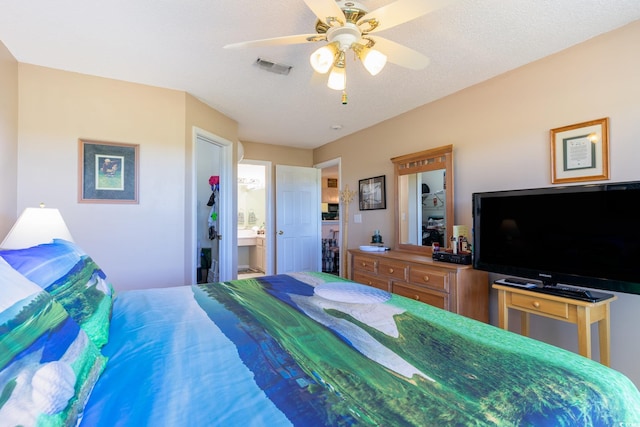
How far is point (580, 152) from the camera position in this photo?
6.95ft

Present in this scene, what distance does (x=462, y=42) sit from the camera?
6.86 ft

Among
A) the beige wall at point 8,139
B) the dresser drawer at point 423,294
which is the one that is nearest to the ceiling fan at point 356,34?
the dresser drawer at point 423,294

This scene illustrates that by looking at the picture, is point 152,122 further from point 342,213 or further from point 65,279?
point 342,213

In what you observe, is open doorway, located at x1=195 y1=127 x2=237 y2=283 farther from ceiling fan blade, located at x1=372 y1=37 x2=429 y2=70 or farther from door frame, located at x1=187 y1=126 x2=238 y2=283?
ceiling fan blade, located at x1=372 y1=37 x2=429 y2=70

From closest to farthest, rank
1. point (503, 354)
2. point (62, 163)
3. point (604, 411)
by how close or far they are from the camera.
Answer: point (604, 411), point (503, 354), point (62, 163)

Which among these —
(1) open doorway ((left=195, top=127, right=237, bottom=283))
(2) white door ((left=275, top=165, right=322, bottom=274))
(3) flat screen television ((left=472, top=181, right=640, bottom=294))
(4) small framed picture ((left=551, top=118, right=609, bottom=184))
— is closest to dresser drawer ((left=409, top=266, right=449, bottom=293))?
(3) flat screen television ((left=472, top=181, right=640, bottom=294))

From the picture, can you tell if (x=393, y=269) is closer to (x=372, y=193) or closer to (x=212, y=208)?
(x=372, y=193)

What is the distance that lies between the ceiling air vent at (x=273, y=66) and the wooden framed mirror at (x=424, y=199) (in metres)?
1.65

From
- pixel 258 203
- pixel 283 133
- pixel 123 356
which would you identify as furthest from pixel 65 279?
pixel 258 203

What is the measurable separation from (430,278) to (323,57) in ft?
6.45

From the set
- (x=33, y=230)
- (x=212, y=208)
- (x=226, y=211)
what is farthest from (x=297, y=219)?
(x=33, y=230)

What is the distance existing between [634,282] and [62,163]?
13.6 feet

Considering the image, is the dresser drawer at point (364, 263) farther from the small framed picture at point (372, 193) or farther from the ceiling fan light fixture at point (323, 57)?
the ceiling fan light fixture at point (323, 57)

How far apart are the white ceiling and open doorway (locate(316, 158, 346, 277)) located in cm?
217
